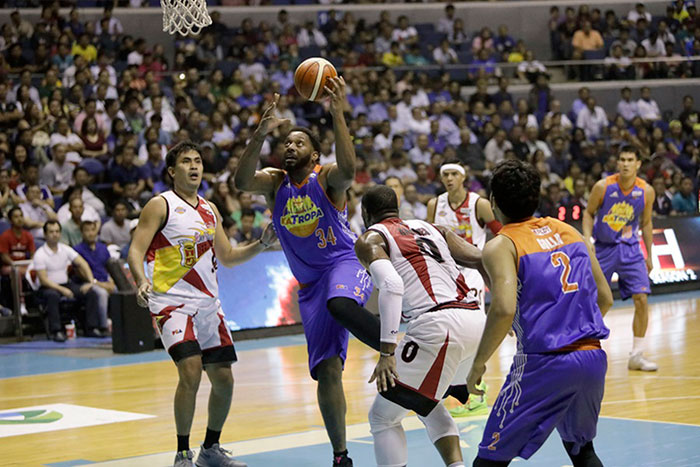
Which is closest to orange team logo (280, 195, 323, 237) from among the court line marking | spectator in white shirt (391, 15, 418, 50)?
the court line marking

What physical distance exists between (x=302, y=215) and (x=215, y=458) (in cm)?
181

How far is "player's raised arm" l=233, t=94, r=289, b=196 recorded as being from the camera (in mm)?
6824

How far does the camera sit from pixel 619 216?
441 inches

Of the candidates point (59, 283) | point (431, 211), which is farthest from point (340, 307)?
point (59, 283)

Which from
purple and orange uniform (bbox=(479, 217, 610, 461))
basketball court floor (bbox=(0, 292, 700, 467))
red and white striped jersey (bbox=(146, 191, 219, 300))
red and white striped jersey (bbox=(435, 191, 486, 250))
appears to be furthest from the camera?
red and white striped jersey (bbox=(435, 191, 486, 250))

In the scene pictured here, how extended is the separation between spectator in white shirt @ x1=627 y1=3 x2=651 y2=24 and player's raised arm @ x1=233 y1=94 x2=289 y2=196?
70.0ft

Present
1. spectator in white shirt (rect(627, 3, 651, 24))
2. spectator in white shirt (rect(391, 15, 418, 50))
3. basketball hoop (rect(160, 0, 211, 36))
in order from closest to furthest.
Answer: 1. basketball hoop (rect(160, 0, 211, 36))
2. spectator in white shirt (rect(391, 15, 418, 50))
3. spectator in white shirt (rect(627, 3, 651, 24))

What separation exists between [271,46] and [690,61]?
10748 mm

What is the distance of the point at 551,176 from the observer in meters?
20.7

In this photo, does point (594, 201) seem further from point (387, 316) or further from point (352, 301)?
point (387, 316)

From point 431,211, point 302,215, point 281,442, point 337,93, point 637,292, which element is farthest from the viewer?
point 637,292

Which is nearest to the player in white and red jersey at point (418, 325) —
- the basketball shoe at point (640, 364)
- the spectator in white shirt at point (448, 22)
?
the basketball shoe at point (640, 364)

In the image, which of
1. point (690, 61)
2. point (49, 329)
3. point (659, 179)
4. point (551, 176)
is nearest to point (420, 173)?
point (551, 176)

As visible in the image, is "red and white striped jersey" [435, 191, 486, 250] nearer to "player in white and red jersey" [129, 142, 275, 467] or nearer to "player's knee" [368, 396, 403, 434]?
"player in white and red jersey" [129, 142, 275, 467]
